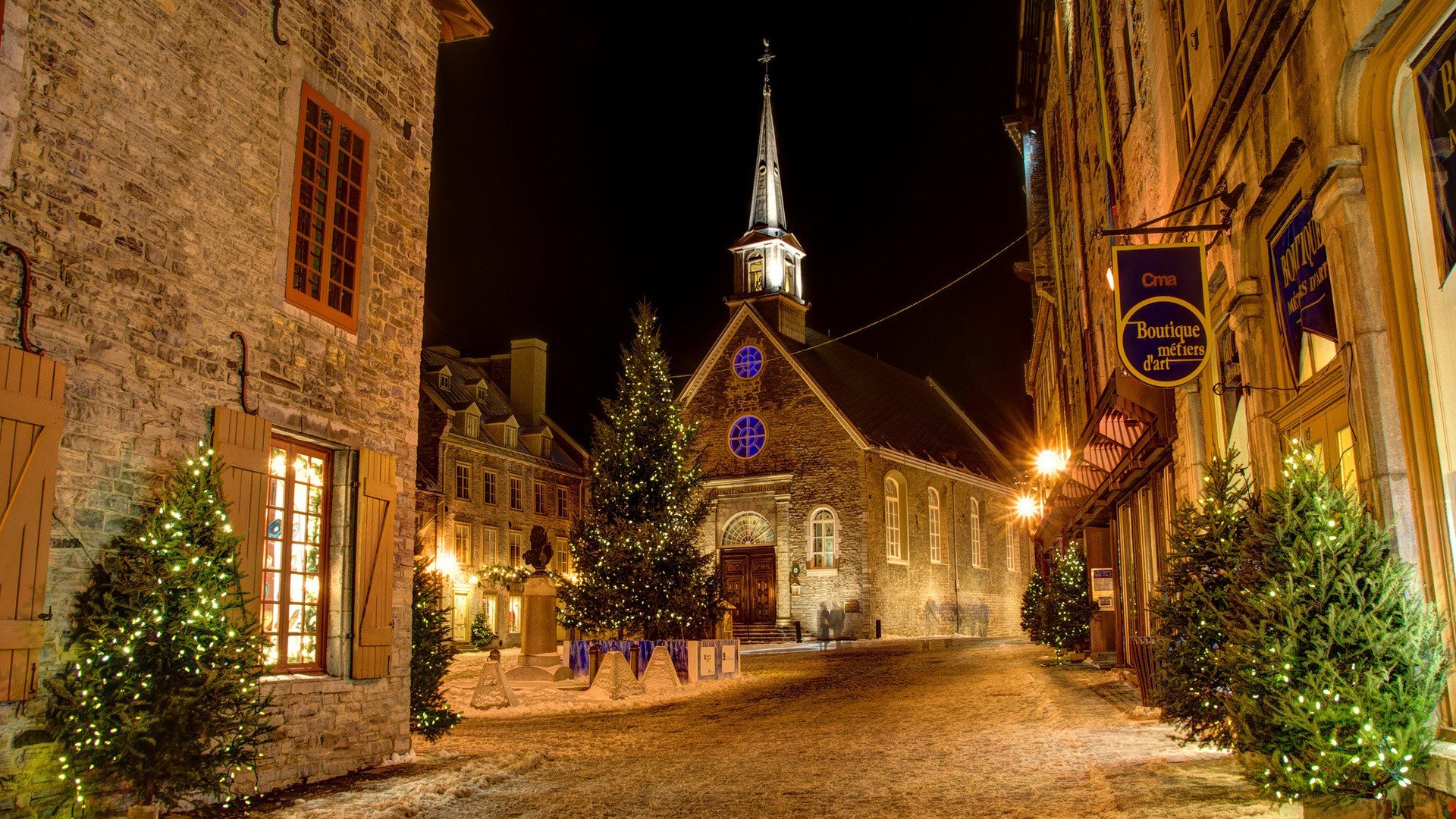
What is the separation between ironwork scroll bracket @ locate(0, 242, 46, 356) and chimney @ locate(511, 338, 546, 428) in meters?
36.1

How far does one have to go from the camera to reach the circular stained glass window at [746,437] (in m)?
39.2

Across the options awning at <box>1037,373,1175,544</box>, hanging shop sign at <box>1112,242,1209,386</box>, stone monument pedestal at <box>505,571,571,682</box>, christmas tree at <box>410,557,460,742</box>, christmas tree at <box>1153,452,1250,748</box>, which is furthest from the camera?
stone monument pedestal at <box>505,571,571,682</box>

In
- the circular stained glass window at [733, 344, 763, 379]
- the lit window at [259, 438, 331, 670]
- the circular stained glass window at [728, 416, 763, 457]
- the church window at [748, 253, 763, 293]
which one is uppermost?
the church window at [748, 253, 763, 293]

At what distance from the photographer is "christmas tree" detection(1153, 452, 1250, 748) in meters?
7.43

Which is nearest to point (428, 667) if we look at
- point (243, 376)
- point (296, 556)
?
point (296, 556)

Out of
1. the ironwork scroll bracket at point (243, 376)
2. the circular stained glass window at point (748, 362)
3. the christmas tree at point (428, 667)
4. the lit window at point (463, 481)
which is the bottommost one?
the christmas tree at point (428, 667)

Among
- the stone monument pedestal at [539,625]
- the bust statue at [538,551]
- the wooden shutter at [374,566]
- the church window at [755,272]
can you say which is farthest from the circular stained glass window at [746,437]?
the wooden shutter at [374,566]

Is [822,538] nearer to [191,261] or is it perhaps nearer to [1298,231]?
[1298,231]

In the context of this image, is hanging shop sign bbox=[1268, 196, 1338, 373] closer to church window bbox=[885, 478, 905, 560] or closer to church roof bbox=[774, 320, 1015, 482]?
church roof bbox=[774, 320, 1015, 482]

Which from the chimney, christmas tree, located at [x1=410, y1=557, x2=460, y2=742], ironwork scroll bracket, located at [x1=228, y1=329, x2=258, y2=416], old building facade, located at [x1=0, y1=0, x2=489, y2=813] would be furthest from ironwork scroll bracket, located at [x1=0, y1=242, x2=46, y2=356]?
the chimney

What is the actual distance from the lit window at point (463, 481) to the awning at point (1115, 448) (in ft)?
70.1

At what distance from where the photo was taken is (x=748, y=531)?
39031 millimetres

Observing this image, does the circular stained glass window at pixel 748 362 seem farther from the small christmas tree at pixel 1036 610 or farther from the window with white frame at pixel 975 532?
the small christmas tree at pixel 1036 610

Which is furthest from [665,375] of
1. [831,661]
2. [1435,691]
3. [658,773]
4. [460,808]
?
[1435,691]
